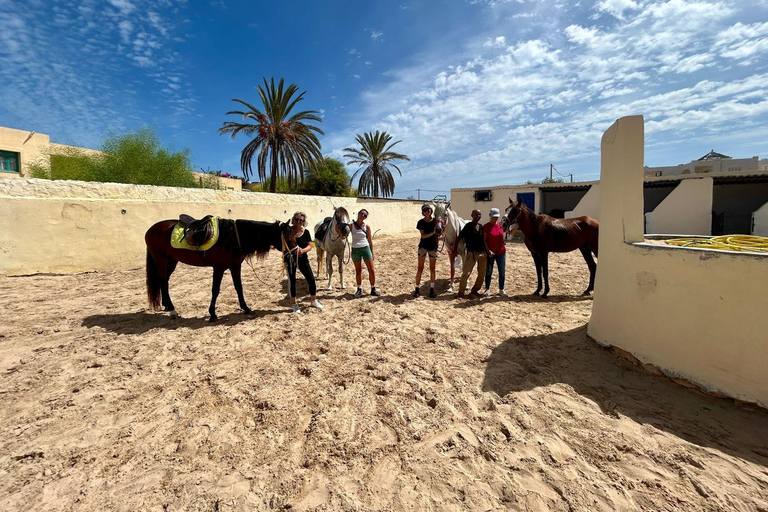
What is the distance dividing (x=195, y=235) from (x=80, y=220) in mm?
5456

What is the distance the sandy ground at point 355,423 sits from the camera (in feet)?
5.56

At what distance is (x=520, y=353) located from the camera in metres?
3.33

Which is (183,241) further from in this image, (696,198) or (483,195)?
(696,198)

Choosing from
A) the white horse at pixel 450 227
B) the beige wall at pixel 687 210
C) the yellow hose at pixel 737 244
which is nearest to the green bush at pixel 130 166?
the white horse at pixel 450 227

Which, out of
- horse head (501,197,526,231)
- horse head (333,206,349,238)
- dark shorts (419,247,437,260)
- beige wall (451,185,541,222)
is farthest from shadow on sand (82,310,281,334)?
beige wall (451,185,541,222)

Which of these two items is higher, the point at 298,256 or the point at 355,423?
the point at 298,256

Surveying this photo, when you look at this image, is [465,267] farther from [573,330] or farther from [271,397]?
[271,397]

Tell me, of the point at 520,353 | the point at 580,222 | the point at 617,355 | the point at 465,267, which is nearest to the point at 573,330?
the point at 617,355

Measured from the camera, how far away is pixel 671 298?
2633 millimetres

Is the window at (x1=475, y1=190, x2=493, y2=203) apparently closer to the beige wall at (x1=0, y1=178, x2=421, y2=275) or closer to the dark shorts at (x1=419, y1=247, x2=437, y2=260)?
the beige wall at (x1=0, y1=178, x2=421, y2=275)

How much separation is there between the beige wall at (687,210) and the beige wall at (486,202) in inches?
218

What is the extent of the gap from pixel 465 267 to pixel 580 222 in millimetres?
2452

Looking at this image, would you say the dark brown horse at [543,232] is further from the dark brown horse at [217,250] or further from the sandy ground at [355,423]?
the dark brown horse at [217,250]

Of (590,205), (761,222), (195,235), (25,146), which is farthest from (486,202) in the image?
(25,146)
